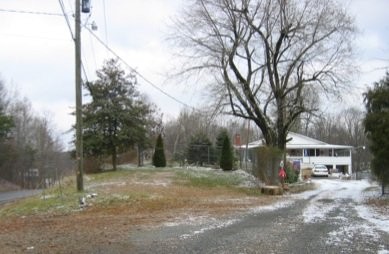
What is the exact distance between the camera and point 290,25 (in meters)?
32.2

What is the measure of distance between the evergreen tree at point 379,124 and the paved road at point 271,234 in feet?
23.5

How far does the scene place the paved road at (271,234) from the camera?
10445mm

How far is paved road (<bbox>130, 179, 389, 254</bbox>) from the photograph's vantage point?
10445mm

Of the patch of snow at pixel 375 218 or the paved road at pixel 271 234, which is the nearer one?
the paved road at pixel 271 234

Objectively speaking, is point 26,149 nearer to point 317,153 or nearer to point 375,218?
point 317,153

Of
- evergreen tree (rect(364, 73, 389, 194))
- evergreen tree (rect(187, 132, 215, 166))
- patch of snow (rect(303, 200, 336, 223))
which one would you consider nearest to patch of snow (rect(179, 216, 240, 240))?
patch of snow (rect(303, 200, 336, 223))

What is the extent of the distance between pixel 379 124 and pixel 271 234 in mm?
12878

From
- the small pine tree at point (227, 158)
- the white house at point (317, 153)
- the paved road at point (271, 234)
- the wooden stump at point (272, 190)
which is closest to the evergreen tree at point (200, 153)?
the small pine tree at point (227, 158)

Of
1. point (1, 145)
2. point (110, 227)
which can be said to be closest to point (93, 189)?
point (110, 227)

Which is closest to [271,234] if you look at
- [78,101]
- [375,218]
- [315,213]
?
[375,218]

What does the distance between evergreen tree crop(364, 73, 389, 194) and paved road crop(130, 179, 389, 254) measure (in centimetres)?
717

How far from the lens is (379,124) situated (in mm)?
23422

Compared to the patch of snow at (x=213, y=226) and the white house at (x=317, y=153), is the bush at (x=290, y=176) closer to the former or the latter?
the patch of snow at (x=213, y=226)

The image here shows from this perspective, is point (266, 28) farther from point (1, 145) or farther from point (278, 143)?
point (1, 145)
